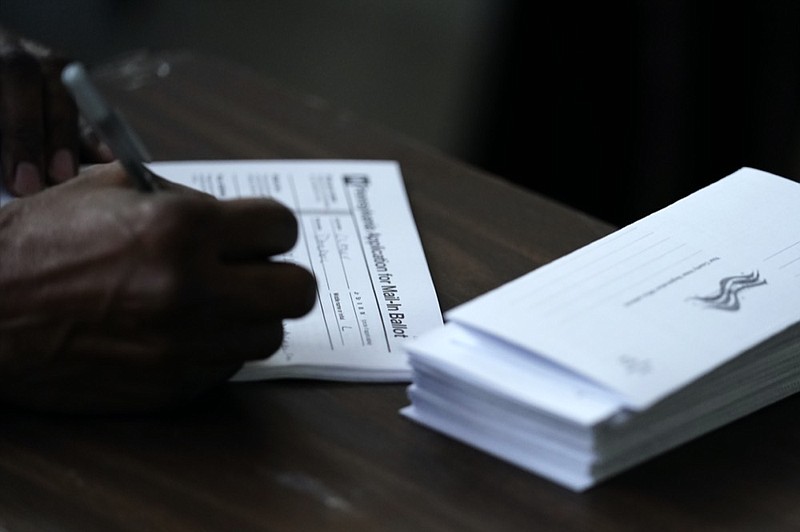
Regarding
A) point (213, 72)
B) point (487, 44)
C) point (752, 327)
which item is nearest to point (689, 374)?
point (752, 327)

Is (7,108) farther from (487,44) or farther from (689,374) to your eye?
(487,44)

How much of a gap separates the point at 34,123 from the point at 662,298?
1.88 ft

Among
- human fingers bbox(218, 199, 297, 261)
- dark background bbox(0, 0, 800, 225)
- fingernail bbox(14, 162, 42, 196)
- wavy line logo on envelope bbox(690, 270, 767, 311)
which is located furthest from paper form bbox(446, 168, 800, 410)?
dark background bbox(0, 0, 800, 225)

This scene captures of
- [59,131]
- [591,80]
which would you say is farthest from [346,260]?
[591,80]

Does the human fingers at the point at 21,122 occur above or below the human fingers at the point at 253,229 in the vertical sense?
below

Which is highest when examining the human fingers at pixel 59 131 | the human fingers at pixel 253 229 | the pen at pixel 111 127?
the pen at pixel 111 127

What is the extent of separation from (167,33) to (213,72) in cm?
178

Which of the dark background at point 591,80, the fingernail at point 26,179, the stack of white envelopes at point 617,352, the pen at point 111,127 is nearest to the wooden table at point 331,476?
the stack of white envelopes at point 617,352

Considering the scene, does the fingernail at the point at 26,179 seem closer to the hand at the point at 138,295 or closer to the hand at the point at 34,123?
the hand at the point at 34,123

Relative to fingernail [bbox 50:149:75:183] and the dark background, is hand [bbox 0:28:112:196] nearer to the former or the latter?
fingernail [bbox 50:149:75:183]

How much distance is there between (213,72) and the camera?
4.32 feet

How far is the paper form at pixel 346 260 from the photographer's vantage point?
77 cm

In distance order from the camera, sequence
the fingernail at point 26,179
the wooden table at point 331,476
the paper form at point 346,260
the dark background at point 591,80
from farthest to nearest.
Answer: the dark background at point 591,80, the fingernail at point 26,179, the paper form at point 346,260, the wooden table at point 331,476

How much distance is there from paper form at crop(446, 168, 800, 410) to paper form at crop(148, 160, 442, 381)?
89 mm
